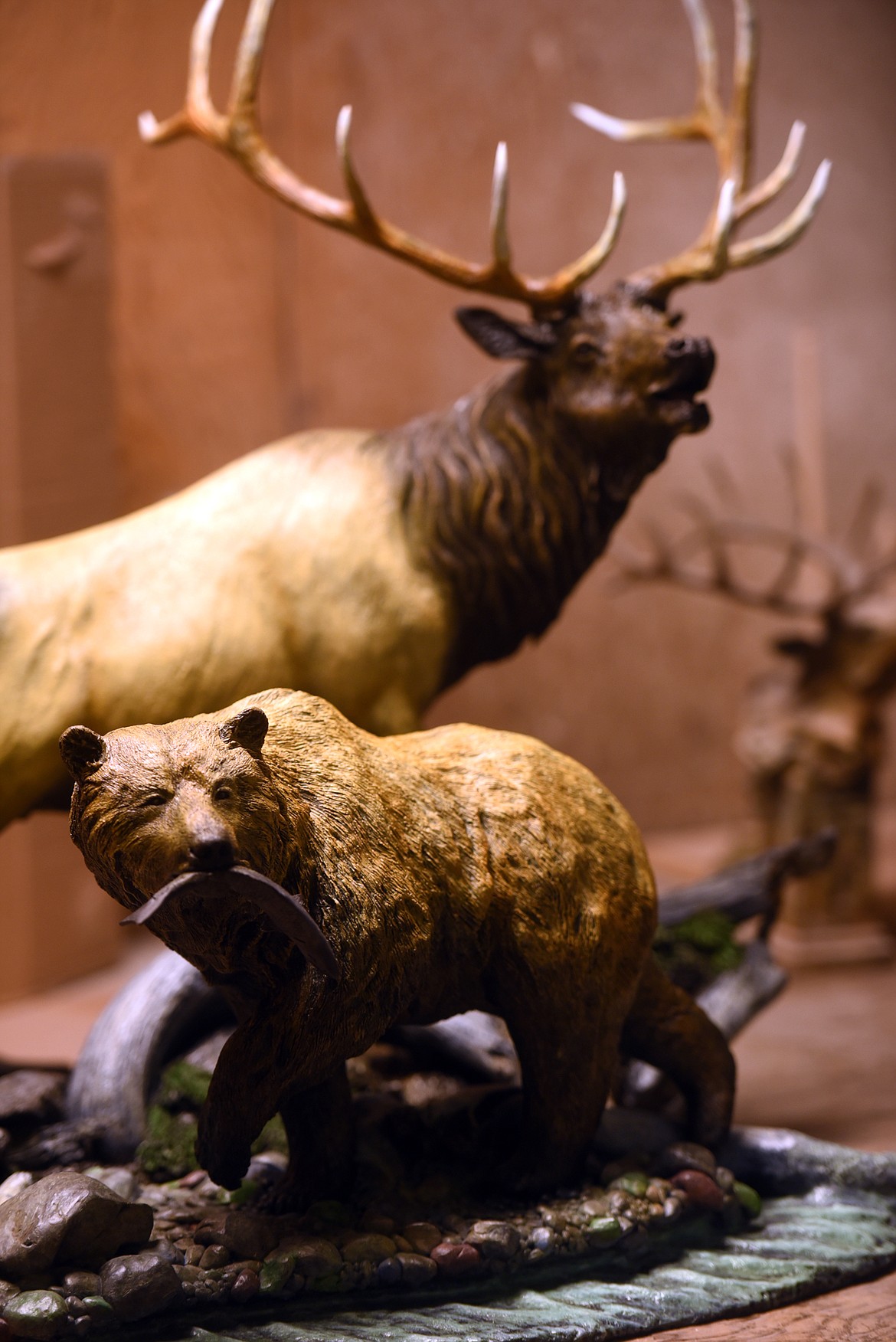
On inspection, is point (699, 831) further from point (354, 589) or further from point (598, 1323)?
point (598, 1323)

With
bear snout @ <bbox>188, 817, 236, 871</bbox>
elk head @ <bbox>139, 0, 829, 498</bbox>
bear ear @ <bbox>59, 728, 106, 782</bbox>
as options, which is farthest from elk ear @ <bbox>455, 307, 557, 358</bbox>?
bear snout @ <bbox>188, 817, 236, 871</bbox>

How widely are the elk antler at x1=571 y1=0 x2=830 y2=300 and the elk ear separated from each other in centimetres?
26

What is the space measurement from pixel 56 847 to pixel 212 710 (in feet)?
7.52

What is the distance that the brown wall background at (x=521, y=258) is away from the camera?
6.12m

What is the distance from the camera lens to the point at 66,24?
490 cm

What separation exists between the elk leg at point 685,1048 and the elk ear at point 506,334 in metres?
1.46

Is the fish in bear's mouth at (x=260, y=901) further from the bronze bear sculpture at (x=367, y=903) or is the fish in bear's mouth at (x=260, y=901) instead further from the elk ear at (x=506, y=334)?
the elk ear at (x=506, y=334)

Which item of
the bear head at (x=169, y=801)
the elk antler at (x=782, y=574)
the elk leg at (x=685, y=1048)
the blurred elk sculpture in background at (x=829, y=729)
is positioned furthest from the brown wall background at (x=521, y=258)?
the elk leg at (x=685, y=1048)

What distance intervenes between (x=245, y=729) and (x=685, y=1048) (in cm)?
125

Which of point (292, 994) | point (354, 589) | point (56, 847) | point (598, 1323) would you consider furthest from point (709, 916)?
point (56, 847)

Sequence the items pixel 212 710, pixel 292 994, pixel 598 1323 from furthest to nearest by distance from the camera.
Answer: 1. pixel 212 710
2. pixel 598 1323
3. pixel 292 994

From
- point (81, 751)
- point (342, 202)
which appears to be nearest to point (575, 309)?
point (342, 202)

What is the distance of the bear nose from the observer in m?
2.06

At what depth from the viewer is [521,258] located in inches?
269
